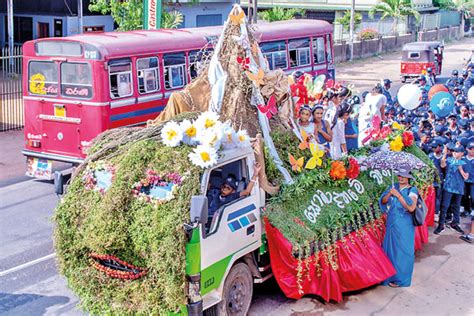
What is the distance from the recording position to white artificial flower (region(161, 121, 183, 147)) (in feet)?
24.8

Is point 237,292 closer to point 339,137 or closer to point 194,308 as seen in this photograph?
point 194,308

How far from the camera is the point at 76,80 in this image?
13.7m

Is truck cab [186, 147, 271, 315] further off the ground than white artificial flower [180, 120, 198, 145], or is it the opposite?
white artificial flower [180, 120, 198, 145]

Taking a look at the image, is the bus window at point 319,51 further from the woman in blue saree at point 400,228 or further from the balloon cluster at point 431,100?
the woman in blue saree at point 400,228

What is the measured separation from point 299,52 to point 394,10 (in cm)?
3104

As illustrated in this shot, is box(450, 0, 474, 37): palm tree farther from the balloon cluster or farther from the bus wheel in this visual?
the bus wheel

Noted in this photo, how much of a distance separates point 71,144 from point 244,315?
709 centimetres

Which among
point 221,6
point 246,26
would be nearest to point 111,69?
point 246,26

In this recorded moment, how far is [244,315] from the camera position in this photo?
316 inches

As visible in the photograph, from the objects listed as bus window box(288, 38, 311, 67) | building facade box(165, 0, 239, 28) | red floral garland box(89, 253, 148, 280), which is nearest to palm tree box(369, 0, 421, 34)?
building facade box(165, 0, 239, 28)

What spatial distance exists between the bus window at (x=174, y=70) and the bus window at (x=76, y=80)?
204 centimetres

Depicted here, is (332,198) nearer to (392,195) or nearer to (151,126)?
(392,195)

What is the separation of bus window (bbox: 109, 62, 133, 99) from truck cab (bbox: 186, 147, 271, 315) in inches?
250

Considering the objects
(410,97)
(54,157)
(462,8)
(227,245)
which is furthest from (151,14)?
(462,8)
